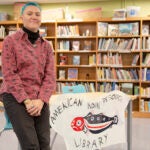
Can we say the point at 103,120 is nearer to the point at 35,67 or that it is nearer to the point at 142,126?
the point at 35,67

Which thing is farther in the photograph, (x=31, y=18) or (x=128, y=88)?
(x=128, y=88)


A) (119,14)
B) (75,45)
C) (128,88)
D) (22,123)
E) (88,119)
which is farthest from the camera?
(75,45)

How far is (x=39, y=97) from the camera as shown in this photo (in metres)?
1.57

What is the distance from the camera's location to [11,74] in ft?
4.91

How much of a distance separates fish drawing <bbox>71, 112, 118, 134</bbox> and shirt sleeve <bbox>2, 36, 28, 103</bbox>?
25.0 inches

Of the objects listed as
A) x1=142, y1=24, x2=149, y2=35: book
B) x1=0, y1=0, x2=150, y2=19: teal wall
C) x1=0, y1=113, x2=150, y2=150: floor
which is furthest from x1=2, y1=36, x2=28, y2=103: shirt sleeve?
x1=0, y1=0, x2=150, y2=19: teal wall

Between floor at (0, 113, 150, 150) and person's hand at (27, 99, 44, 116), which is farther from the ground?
person's hand at (27, 99, 44, 116)

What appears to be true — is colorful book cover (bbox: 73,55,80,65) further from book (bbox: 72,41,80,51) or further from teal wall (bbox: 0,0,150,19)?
teal wall (bbox: 0,0,150,19)

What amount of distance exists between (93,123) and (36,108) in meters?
0.74

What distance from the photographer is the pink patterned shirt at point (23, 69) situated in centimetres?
149

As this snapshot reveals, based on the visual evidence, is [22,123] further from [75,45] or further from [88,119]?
[75,45]

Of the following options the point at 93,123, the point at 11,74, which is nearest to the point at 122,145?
the point at 93,123

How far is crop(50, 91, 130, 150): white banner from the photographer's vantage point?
1.93 metres

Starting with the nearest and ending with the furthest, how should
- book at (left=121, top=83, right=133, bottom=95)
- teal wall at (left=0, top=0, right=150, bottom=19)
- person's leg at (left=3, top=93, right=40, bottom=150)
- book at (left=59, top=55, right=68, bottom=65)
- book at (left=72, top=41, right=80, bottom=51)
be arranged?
person's leg at (left=3, top=93, right=40, bottom=150) < book at (left=121, top=83, right=133, bottom=95) < teal wall at (left=0, top=0, right=150, bottom=19) < book at (left=72, top=41, right=80, bottom=51) < book at (left=59, top=55, right=68, bottom=65)
